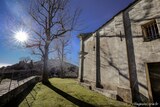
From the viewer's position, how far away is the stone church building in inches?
231

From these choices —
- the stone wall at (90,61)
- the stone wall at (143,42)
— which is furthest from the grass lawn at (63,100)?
the stone wall at (90,61)

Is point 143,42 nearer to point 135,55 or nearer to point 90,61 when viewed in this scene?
point 135,55

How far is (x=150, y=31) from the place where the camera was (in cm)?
638

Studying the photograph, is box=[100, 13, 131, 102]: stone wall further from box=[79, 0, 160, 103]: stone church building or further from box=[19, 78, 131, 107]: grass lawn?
box=[19, 78, 131, 107]: grass lawn

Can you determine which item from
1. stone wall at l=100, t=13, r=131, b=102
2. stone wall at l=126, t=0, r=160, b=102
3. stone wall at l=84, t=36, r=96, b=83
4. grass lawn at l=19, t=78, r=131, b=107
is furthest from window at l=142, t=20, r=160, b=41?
stone wall at l=84, t=36, r=96, b=83

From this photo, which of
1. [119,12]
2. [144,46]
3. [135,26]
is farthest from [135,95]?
[119,12]

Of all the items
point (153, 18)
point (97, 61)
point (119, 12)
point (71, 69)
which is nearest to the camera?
point (153, 18)

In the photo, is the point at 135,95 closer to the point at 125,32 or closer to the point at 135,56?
the point at 135,56

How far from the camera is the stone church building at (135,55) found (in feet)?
19.2

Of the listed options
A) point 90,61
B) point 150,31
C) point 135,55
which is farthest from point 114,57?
point 90,61

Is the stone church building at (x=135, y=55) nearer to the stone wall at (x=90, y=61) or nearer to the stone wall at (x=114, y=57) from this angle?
the stone wall at (x=114, y=57)

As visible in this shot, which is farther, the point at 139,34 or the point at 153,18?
the point at 139,34

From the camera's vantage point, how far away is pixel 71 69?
37.6 meters

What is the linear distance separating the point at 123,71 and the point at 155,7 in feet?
14.1
